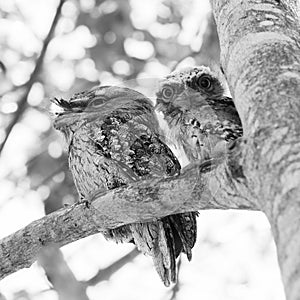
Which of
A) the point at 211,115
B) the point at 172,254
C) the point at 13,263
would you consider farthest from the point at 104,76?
the point at 13,263

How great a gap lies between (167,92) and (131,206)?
5.14 feet

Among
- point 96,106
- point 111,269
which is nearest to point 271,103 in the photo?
point 96,106

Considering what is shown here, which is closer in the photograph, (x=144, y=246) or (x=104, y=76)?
(x=144, y=246)

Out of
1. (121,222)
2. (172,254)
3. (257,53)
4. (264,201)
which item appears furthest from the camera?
(172,254)

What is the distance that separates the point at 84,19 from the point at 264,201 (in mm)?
3970

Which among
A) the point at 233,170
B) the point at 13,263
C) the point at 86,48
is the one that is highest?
the point at 233,170

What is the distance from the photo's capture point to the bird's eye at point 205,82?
376cm

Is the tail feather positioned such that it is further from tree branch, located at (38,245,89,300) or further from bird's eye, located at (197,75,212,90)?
bird's eye, located at (197,75,212,90)

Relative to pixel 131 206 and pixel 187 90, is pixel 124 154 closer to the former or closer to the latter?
pixel 187 90

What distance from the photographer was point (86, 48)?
198 inches

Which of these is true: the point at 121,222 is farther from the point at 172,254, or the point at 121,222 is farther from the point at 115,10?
the point at 115,10

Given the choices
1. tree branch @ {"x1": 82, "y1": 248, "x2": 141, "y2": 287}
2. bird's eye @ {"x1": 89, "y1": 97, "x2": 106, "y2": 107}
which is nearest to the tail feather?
bird's eye @ {"x1": 89, "y1": 97, "x2": 106, "y2": 107}

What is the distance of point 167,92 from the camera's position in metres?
3.79

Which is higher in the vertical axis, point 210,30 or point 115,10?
point 115,10
